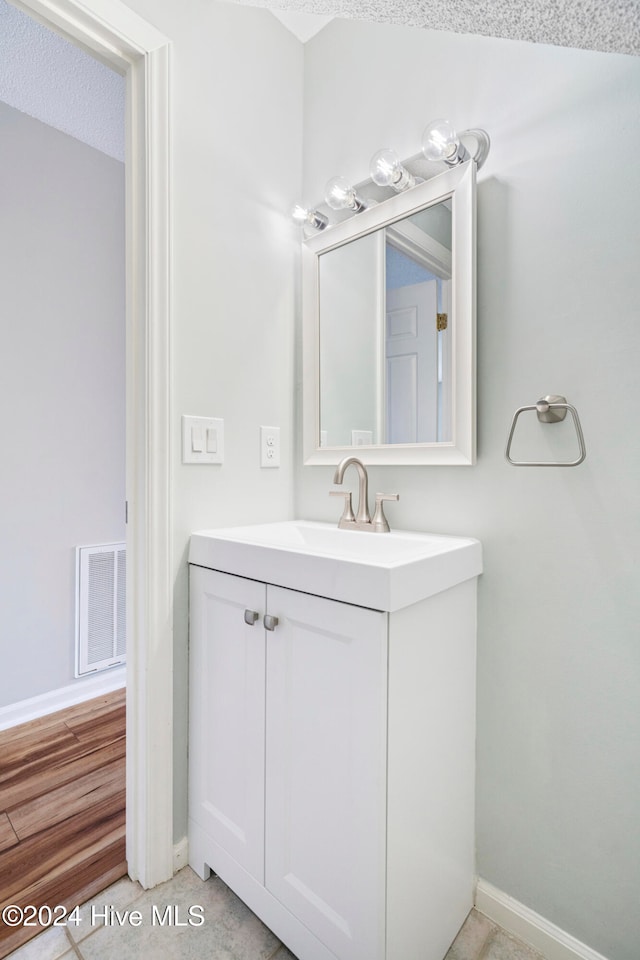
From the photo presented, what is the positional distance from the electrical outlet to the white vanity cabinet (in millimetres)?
454

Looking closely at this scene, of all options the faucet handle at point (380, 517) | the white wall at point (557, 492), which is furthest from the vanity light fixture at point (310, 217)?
the faucet handle at point (380, 517)

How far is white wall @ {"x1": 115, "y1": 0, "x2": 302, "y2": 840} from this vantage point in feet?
4.26

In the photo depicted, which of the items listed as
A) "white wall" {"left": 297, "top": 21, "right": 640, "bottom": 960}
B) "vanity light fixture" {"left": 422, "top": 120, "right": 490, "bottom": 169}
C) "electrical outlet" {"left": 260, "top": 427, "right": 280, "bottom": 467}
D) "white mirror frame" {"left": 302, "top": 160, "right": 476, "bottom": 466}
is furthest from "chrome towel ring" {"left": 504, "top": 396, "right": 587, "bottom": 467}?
"electrical outlet" {"left": 260, "top": 427, "right": 280, "bottom": 467}

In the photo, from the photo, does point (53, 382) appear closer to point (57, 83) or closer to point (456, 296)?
point (57, 83)

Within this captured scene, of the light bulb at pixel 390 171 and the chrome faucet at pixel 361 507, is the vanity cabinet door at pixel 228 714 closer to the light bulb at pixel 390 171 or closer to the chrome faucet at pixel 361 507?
the chrome faucet at pixel 361 507

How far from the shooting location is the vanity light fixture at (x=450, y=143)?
46.0 inches

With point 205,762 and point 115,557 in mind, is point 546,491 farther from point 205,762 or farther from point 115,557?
point 115,557

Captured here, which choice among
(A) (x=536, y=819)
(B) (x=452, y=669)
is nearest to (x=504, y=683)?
(B) (x=452, y=669)

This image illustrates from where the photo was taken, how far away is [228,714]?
118 cm

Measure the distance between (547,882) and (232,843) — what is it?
2.39ft

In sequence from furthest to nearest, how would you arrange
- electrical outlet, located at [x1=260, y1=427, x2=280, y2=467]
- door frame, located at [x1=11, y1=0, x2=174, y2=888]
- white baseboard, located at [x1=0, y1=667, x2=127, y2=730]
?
white baseboard, located at [x1=0, y1=667, x2=127, y2=730] < electrical outlet, located at [x1=260, y1=427, x2=280, y2=467] < door frame, located at [x1=11, y1=0, x2=174, y2=888]

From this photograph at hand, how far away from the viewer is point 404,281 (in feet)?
4.44

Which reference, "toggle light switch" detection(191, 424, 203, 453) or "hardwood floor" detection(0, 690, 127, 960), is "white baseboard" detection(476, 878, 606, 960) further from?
"toggle light switch" detection(191, 424, 203, 453)

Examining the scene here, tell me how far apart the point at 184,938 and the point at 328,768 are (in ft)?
1.96
